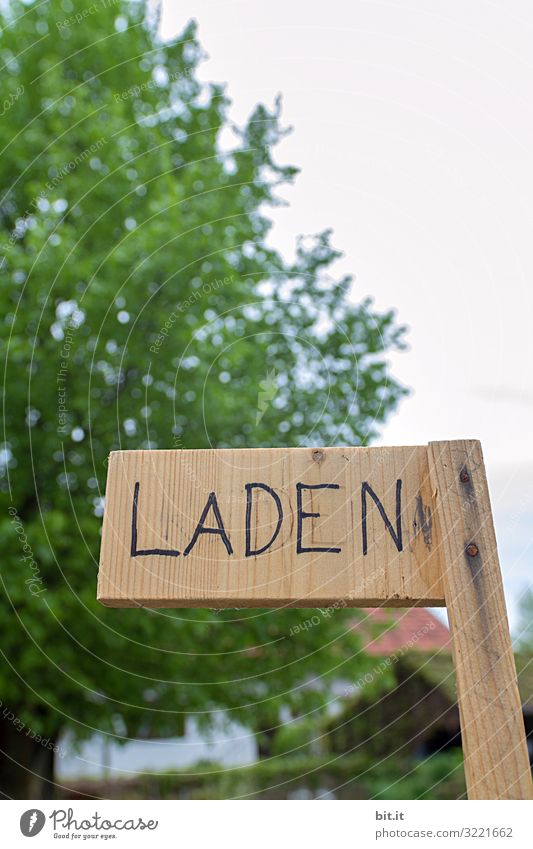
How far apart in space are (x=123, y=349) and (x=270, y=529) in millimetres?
3367

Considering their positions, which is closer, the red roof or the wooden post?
the wooden post

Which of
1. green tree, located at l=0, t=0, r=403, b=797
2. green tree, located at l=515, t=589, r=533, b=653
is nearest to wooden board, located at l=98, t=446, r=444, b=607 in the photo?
green tree, located at l=515, t=589, r=533, b=653

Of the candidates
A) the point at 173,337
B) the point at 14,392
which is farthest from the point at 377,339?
the point at 14,392

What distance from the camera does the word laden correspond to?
1195 millimetres

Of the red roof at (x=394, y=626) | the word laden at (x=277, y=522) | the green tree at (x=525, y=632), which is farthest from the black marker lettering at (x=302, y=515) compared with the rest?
the red roof at (x=394, y=626)

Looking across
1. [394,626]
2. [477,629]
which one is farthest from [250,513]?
[394,626]

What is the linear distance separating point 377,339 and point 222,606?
408cm

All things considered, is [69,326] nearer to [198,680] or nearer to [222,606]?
[198,680]

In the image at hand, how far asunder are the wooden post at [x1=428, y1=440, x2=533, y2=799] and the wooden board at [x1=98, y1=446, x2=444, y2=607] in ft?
0.14

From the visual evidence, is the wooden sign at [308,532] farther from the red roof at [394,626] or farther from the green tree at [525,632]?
the red roof at [394,626]

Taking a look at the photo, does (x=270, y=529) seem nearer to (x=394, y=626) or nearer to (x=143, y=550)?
(x=143, y=550)

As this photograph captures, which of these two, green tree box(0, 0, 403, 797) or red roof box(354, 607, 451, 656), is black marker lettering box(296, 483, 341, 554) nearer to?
green tree box(0, 0, 403, 797)

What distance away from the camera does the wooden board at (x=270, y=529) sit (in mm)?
1172
